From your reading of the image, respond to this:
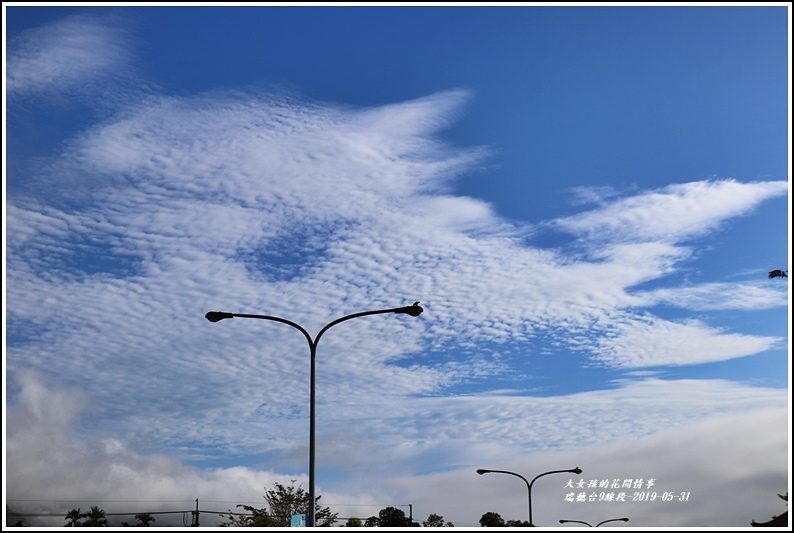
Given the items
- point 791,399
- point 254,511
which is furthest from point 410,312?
point 254,511

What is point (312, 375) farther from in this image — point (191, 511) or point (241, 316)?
point (191, 511)

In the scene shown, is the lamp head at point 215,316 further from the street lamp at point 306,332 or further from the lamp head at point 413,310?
the lamp head at point 413,310

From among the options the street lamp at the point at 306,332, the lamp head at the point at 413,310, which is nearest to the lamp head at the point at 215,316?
the street lamp at the point at 306,332

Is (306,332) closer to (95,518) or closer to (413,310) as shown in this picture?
(413,310)

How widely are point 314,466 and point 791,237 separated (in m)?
18.1

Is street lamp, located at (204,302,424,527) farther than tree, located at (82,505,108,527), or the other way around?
tree, located at (82,505,108,527)

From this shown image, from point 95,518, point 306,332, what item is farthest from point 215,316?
point 95,518

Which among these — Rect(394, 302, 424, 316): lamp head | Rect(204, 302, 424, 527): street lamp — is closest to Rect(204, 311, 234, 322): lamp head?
Rect(204, 302, 424, 527): street lamp

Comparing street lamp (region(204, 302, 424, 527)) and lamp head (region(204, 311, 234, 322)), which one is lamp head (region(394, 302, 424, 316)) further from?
lamp head (region(204, 311, 234, 322))

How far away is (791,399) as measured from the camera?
26.7 m

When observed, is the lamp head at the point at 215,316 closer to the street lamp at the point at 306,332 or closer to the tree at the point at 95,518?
the street lamp at the point at 306,332

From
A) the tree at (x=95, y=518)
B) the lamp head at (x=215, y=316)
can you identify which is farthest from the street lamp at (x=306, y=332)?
the tree at (x=95, y=518)

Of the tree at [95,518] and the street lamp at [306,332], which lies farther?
the tree at [95,518]

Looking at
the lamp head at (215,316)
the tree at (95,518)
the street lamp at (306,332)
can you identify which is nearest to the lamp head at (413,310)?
the street lamp at (306,332)
